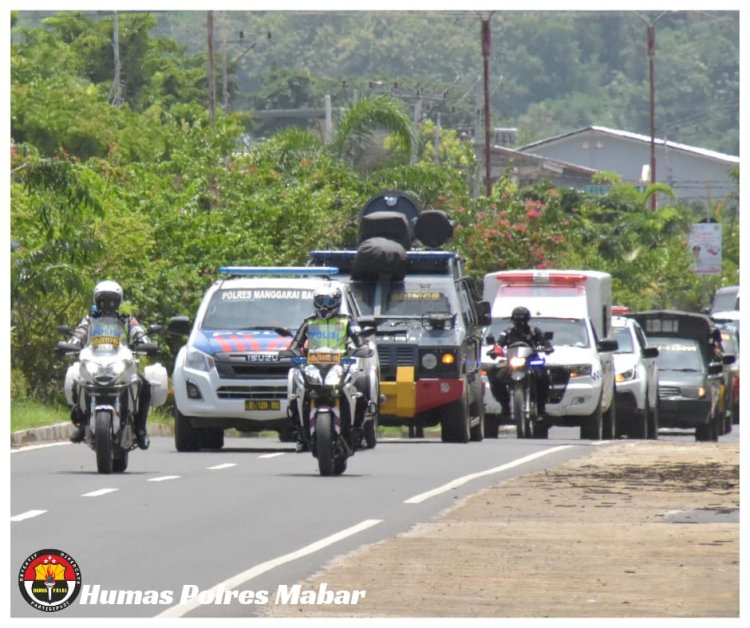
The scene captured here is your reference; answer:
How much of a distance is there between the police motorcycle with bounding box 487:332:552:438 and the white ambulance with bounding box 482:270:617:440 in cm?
36

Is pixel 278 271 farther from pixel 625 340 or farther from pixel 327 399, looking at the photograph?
pixel 625 340

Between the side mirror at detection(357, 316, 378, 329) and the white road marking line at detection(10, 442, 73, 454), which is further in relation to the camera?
the white road marking line at detection(10, 442, 73, 454)

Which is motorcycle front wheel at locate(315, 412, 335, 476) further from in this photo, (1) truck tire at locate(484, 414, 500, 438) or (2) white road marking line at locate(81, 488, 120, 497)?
(1) truck tire at locate(484, 414, 500, 438)

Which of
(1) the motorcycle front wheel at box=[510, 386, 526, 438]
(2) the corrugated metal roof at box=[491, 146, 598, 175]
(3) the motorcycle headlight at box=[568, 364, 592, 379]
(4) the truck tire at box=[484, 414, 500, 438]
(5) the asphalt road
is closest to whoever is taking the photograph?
(5) the asphalt road

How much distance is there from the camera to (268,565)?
12.1m

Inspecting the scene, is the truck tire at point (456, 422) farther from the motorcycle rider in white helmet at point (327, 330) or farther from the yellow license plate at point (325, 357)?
the yellow license plate at point (325, 357)

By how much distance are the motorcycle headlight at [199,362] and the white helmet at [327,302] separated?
15.4 feet

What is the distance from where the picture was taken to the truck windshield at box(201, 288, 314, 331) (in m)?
23.5

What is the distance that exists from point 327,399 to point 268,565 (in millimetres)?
6638

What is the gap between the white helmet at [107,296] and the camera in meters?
18.3

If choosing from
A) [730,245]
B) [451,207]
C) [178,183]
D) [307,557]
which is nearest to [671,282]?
[730,245]

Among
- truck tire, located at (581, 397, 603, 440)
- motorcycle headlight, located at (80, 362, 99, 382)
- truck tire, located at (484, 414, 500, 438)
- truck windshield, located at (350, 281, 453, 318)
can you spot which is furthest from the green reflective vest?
truck tire, located at (484, 414, 500, 438)

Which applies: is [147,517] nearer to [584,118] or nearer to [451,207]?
[451,207]
